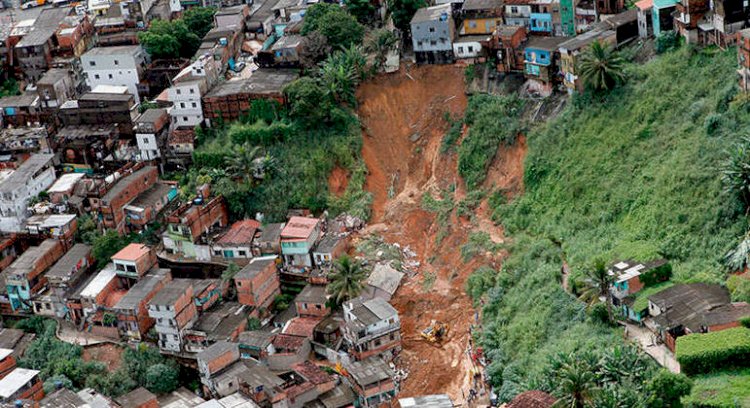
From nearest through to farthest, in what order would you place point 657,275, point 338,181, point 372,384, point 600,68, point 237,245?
1. point 657,275
2. point 372,384
3. point 600,68
4. point 237,245
5. point 338,181

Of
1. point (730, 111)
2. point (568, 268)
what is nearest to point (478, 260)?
point (568, 268)

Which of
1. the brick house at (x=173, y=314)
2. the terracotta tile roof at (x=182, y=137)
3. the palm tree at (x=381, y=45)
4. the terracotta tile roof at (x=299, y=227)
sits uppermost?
the palm tree at (x=381, y=45)

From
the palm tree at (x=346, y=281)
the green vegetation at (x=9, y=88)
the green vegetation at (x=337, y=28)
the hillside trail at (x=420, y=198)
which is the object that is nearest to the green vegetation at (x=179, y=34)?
the green vegetation at (x=9, y=88)

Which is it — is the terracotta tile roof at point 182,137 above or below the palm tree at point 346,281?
above

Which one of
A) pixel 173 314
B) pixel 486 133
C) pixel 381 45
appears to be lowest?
pixel 173 314

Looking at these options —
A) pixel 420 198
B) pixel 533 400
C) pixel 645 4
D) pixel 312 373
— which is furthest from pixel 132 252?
pixel 645 4

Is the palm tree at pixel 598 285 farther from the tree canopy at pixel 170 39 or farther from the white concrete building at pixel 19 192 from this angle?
the tree canopy at pixel 170 39

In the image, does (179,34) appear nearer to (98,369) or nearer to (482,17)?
(482,17)
